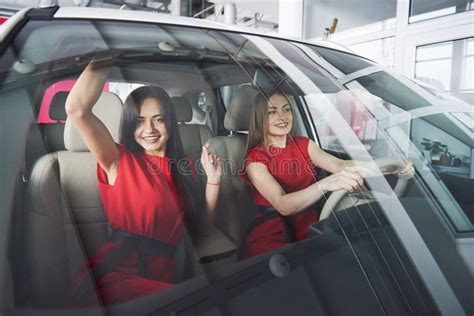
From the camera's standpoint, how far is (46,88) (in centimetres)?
89

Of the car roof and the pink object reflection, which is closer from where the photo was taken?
the pink object reflection

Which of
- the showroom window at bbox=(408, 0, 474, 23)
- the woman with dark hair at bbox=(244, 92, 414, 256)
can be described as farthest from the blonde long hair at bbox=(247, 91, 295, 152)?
the showroom window at bbox=(408, 0, 474, 23)

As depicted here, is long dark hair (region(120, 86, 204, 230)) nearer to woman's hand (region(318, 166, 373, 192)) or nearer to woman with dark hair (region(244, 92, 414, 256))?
woman with dark hair (region(244, 92, 414, 256))

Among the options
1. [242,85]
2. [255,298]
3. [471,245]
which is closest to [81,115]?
[242,85]

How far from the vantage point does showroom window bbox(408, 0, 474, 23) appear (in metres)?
2.54

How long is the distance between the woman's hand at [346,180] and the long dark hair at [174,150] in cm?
37

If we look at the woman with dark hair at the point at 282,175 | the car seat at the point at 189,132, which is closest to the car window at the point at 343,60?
the woman with dark hair at the point at 282,175

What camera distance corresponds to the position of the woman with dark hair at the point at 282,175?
977mm

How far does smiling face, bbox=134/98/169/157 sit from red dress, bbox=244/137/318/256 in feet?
0.85

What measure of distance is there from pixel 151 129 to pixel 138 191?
0.17 metres

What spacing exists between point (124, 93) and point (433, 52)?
2.67 metres

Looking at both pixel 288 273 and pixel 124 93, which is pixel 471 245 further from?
pixel 124 93

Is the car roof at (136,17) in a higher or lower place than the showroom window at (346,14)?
lower

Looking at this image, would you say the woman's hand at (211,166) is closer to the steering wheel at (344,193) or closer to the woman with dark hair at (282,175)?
the woman with dark hair at (282,175)
